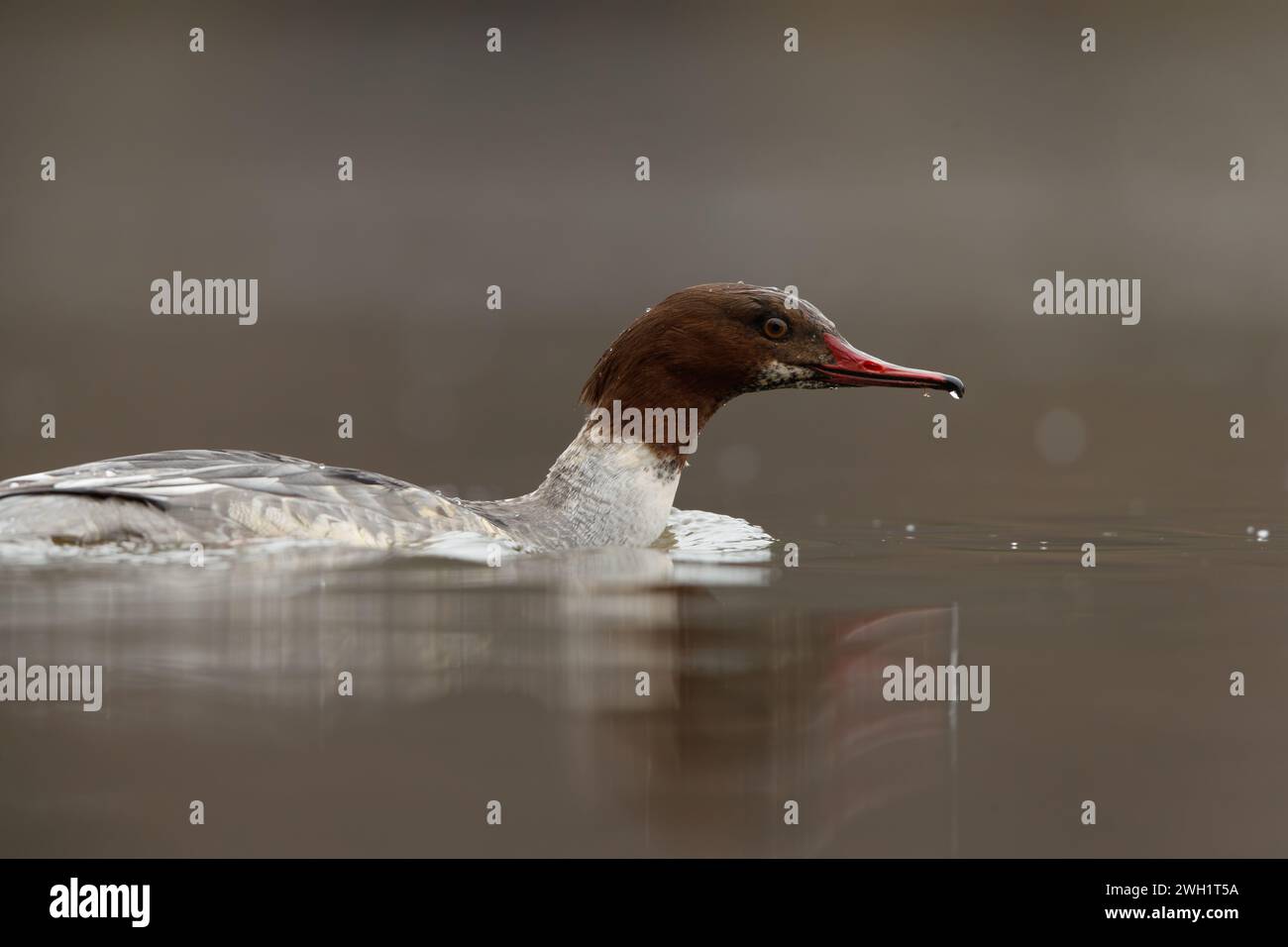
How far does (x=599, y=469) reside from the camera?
317 inches

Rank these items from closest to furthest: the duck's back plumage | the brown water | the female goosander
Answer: the brown water < the duck's back plumage < the female goosander

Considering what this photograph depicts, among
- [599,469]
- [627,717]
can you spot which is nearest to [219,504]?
[599,469]

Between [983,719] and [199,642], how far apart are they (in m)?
2.49

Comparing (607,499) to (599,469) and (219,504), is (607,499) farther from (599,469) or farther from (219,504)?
(219,504)

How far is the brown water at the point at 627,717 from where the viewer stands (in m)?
3.75

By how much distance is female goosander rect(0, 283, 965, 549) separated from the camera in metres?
7.12

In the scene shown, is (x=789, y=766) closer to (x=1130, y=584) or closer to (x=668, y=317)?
(x=1130, y=584)

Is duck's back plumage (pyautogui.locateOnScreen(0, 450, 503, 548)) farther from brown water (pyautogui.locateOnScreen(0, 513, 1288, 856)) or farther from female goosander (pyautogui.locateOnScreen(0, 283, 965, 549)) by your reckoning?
brown water (pyautogui.locateOnScreen(0, 513, 1288, 856))

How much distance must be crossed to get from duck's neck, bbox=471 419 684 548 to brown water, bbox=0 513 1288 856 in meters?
1.00

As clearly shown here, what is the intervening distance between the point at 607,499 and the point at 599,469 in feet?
0.51

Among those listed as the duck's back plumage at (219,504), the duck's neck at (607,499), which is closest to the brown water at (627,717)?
the duck's back plumage at (219,504)

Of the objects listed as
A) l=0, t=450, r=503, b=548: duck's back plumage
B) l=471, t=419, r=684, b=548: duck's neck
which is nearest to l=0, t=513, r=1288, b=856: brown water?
l=0, t=450, r=503, b=548: duck's back plumage

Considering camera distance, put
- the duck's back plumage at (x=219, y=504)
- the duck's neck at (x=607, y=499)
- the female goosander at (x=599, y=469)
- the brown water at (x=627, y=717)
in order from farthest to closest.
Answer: the duck's neck at (x=607, y=499) < the female goosander at (x=599, y=469) < the duck's back plumage at (x=219, y=504) < the brown water at (x=627, y=717)

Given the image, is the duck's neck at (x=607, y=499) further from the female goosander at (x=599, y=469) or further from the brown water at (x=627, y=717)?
the brown water at (x=627, y=717)
